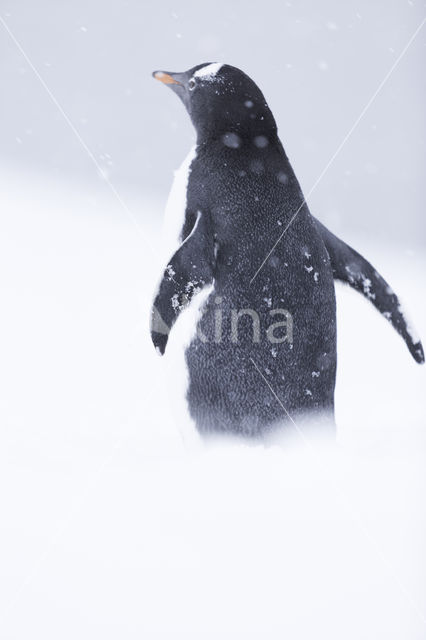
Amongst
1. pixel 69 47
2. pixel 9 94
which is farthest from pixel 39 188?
pixel 69 47

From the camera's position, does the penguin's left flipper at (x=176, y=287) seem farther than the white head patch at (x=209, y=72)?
No

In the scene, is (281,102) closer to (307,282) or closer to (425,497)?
(307,282)

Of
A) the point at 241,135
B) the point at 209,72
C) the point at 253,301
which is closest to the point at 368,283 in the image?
the point at 253,301

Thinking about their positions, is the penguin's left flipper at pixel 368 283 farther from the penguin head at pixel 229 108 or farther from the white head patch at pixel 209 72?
the white head patch at pixel 209 72

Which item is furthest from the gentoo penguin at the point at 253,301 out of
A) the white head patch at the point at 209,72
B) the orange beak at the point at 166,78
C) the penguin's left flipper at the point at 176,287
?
the orange beak at the point at 166,78

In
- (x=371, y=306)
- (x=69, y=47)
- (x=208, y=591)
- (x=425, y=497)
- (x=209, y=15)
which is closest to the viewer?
(x=208, y=591)

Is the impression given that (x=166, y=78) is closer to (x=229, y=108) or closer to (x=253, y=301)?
(x=229, y=108)

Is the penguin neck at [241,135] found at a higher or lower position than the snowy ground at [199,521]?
higher

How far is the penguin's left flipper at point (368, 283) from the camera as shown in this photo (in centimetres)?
146

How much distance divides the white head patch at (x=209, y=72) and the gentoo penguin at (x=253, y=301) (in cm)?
26

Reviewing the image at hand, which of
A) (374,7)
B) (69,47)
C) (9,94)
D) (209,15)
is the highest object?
(374,7)

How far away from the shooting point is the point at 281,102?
370 centimetres

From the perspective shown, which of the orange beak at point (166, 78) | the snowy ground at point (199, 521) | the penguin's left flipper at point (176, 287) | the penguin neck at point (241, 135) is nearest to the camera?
the snowy ground at point (199, 521)

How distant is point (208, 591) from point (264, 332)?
0.62m
